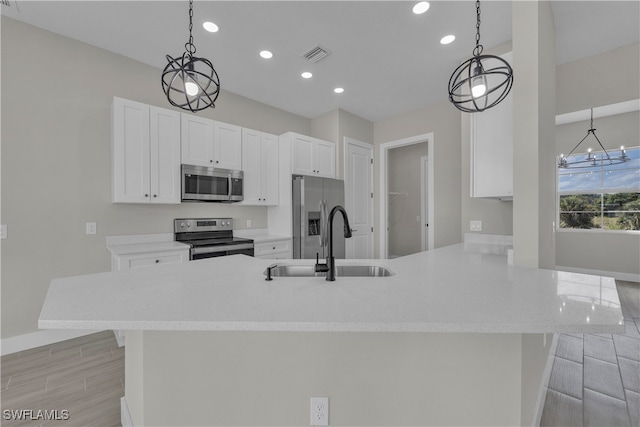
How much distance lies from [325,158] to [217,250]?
2.22m

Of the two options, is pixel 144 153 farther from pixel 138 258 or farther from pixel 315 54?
pixel 315 54

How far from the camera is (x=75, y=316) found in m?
0.92

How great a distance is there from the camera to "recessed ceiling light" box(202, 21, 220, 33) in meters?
2.51

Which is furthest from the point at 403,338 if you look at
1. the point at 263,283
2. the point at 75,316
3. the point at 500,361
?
the point at 75,316

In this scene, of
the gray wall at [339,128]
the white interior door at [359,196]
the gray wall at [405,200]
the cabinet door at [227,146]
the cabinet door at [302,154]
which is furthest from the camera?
the gray wall at [405,200]

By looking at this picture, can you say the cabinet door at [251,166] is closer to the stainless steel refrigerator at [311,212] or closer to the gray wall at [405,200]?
the stainless steel refrigerator at [311,212]

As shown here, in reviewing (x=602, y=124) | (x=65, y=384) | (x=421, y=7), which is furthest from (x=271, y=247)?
(x=602, y=124)

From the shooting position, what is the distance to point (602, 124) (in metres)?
4.68

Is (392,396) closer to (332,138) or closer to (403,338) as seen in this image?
(403,338)

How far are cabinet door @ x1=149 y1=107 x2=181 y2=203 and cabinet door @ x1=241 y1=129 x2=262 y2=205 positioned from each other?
83 centimetres

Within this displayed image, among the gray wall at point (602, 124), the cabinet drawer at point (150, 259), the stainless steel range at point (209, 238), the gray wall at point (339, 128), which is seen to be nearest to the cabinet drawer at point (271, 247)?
the stainless steel range at point (209, 238)

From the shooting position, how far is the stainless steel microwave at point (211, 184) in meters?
3.12

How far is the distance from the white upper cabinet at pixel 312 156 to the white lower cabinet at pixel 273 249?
1025mm

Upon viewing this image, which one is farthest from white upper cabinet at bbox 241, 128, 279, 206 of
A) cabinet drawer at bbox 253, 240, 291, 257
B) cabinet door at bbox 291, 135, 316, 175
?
cabinet drawer at bbox 253, 240, 291, 257
